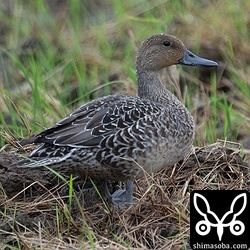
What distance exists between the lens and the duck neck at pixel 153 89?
639 cm

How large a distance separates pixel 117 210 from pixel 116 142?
401 mm

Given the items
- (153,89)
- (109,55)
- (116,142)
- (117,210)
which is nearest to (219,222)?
(117,210)

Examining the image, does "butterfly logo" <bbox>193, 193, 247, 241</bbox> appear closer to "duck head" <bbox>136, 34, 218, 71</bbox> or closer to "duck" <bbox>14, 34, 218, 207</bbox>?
"duck" <bbox>14, 34, 218, 207</bbox>

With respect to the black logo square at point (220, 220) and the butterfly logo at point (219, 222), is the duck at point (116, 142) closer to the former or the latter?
the black logo square at point (220, 220)

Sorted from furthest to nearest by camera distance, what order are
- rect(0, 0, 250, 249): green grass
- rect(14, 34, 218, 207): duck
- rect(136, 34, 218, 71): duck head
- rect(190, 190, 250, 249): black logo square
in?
1. rect(0, 0, 250, 249): green grass
2. rect(136, 34, 218, 71): duck head
3. rect(14, 34, 218, 207): duck
4. rect(190, 190, 250, 249): black logo square

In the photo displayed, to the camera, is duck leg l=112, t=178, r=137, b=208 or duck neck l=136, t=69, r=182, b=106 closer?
duck leg l=112, t=178, r=137, b=208

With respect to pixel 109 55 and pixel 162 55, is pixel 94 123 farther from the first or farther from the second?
pixel 109 55

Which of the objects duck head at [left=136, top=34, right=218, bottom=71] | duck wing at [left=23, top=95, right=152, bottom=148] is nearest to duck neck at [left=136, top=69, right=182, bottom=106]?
duck head at [left=136, top=34, right=218, bottom=71]

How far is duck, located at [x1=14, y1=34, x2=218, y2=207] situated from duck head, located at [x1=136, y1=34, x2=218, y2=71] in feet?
1.54

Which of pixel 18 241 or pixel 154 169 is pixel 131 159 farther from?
pixel 18 241

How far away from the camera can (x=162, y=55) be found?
655 centimetres

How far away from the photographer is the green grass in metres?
7.46

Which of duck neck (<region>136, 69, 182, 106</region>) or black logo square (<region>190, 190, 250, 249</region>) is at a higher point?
duck neck (<region>136, 69, 182, 106</region>)

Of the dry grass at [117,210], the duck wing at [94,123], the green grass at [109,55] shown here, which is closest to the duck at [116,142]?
the duck wing at [94,123]
